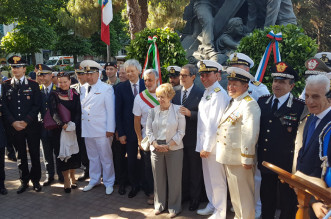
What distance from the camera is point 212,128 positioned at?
3.77 m

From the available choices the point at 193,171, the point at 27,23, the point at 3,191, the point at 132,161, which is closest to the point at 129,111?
the point at 132,161

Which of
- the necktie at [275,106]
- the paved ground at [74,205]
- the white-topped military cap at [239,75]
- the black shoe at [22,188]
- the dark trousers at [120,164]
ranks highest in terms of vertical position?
the white-topped military cap at [239,75]

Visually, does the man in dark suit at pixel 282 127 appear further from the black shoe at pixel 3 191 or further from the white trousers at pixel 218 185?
the black shoe at pixel 3 191

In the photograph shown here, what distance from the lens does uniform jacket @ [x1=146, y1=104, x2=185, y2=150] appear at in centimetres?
399

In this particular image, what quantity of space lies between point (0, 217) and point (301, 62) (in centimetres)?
527

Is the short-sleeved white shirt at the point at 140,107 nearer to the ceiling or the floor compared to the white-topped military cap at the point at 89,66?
nearer to the floor

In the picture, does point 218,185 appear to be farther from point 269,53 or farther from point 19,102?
point 19,102

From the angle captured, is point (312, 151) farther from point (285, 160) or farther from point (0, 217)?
point (0, 217)

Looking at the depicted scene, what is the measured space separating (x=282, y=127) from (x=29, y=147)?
408cm

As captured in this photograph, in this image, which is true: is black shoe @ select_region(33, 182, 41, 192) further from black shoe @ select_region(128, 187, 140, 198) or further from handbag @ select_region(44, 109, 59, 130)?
black shoe @ select_region(128, 187, 140, 198)

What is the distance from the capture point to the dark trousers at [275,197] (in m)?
3.27

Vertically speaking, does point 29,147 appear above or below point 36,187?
above

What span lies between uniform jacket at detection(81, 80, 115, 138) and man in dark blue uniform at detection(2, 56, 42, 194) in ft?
2.80

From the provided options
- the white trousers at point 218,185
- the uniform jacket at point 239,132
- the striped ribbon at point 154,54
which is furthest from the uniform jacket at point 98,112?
the uniform jacket at point 239,132
